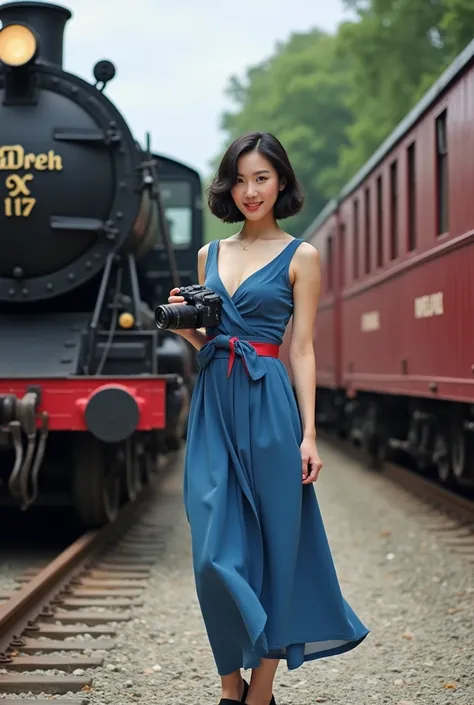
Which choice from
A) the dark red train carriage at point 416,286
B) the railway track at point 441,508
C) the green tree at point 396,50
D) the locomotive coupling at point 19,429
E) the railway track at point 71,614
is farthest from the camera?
the green tree at point 396,50

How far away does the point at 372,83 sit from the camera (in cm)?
2300

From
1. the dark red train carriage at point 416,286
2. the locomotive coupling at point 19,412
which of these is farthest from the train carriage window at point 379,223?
the locomotive coupling at point 19,412

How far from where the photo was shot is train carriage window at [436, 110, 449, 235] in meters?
8.04

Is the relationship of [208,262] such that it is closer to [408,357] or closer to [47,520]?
[47,520]

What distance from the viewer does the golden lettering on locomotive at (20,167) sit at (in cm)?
693

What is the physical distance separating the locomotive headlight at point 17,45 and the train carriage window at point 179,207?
4.23m

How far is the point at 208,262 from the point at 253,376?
17.3 inches

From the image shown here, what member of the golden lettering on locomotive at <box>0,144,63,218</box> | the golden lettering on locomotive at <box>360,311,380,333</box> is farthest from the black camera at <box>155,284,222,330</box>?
the golden lettering on locomotive at <box>360,311,380,333</box>

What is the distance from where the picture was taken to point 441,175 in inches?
325

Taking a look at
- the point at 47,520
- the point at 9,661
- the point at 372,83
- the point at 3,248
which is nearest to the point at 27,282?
the point at 3,248

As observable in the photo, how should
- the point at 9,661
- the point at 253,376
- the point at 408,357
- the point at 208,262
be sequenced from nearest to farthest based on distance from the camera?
the point at 253,376 < the point at 208,262 < the point at 9,661 < the point at 408,357

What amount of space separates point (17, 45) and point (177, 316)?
419 centimetres

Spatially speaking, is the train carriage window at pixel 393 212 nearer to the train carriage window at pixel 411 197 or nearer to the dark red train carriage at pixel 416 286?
the dark red train carriage at pixel 416 286

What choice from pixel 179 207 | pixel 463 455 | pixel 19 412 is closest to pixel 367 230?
pixel 179 207
